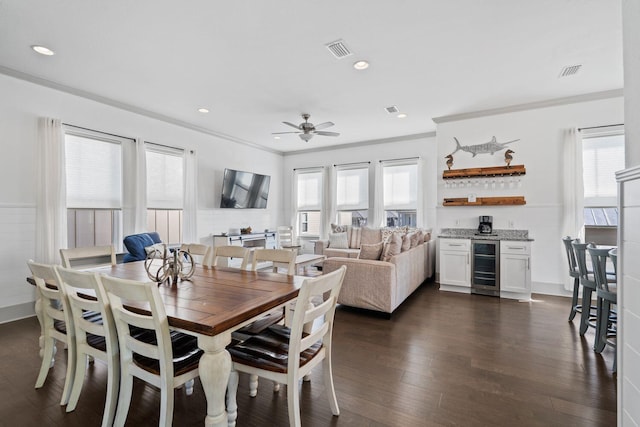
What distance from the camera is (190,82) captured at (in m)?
3.77

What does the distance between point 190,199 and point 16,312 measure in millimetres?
2701

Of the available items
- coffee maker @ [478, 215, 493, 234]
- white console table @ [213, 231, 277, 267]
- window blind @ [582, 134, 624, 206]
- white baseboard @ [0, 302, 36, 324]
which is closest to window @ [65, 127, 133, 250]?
white baseboard @ [0, 302, 36, 324]

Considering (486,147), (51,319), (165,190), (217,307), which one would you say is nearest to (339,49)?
(217,307)

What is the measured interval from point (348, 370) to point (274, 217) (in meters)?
5.66


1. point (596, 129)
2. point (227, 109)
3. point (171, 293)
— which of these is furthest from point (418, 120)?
point (171, 293)

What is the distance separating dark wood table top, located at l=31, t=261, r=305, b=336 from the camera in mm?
1341

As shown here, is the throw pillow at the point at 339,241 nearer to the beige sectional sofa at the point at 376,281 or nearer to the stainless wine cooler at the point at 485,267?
the beige sectional sofa at the point at 376,281

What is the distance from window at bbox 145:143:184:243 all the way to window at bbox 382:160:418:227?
4.21 metres

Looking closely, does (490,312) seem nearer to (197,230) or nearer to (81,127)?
(197,230)

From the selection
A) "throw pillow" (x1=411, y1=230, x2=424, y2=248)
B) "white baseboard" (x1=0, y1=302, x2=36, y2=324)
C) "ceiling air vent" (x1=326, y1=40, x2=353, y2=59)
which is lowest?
"white baseboard" (x1=0, y1=302, x2=36, y2=324)

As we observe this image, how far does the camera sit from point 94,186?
420cm

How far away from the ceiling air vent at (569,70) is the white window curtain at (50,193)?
6.31 meters

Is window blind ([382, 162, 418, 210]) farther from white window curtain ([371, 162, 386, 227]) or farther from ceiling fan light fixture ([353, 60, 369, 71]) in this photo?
ceiling fan light fixture ([353, 60, 369, 71])

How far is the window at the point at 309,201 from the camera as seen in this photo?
750 centimetres
